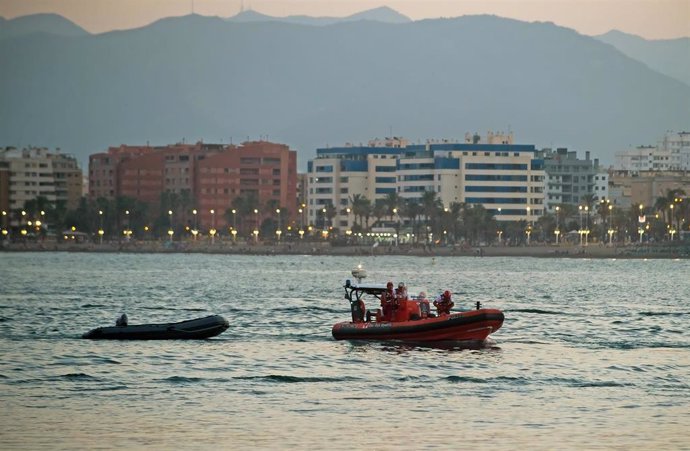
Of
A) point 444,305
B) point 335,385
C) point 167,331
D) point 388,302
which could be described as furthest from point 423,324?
point 167,331

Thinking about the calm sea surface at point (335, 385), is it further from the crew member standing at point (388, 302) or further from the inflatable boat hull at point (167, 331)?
the crew member standing at point (388, 302)

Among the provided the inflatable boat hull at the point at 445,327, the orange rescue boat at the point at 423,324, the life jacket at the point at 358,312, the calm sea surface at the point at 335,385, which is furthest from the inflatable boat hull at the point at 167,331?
the inflatable boat hull at the point at 445,327

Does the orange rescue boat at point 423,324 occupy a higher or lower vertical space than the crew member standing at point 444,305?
lower

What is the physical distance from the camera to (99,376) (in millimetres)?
49562

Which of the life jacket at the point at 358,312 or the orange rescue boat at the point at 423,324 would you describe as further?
the life jacket at the point at 358,312

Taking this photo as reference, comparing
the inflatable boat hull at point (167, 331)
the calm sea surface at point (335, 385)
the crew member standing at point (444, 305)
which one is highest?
the crew member standing at point (444, 305)

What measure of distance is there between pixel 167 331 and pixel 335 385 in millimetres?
16840

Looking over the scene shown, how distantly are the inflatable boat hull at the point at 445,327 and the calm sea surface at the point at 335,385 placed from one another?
53cm

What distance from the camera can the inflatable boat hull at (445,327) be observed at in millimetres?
56438

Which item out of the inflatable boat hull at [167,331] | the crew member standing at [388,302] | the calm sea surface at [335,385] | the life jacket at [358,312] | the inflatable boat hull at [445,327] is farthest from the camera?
the inflatable boat hull at [167,331]

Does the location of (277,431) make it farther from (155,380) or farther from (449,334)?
(449,334)

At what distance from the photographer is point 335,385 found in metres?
47.2

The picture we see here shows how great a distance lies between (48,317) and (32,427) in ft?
140

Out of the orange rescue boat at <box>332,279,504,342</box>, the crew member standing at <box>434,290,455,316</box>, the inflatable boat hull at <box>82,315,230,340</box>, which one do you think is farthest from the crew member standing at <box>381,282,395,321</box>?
the inflatable boat hull at <box>82,315,230,340</box>
